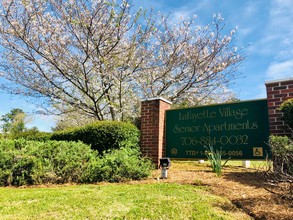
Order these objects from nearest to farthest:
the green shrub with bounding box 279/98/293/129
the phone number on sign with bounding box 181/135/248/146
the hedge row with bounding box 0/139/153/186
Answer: the green shrub with bounding box 279/98/293/129
the hedge row with bounding box 0/139/153/186
the phone number on sign with bounding box 181/135/248/146

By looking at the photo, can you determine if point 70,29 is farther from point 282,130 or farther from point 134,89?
point 282,130

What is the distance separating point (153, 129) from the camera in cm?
657

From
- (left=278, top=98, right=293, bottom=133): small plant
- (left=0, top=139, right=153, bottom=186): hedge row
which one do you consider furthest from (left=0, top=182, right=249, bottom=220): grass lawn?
(left=278, top=98, right=293, bottom=133): small plant

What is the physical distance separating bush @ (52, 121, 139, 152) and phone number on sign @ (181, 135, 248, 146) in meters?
1.39

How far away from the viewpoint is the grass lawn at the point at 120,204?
2.64 m

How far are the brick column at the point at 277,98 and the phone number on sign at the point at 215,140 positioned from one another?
77 cm

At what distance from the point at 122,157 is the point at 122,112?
13.1ft

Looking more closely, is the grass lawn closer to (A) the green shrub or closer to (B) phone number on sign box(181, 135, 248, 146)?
(A) the green shrub

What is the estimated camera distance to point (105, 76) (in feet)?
27.6

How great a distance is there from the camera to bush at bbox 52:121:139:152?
609 centimetres

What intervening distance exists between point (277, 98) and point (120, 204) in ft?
13.8

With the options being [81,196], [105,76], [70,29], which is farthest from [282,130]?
[70,29]

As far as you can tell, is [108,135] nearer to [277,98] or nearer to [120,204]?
[120,204]

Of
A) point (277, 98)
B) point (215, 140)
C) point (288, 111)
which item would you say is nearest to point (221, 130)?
point (215, 140)
